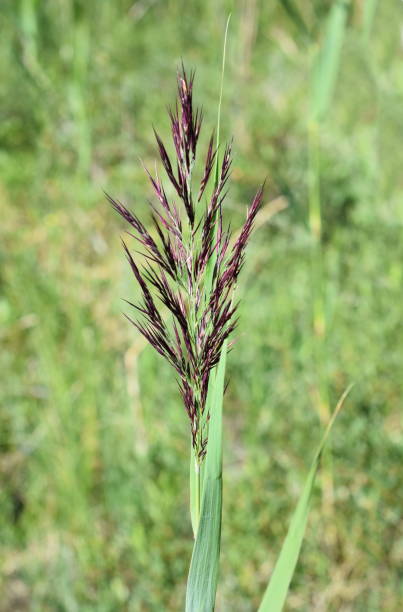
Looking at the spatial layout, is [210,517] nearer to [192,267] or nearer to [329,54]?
[192,267]

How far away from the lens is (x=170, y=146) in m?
3.25

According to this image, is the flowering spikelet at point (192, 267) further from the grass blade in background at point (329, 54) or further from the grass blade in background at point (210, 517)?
the grass blade in background at point (329, 54)

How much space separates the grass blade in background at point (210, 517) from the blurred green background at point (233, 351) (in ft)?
1.66

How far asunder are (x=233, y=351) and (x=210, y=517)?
1730mm

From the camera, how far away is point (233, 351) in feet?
8.15

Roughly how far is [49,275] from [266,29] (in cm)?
215

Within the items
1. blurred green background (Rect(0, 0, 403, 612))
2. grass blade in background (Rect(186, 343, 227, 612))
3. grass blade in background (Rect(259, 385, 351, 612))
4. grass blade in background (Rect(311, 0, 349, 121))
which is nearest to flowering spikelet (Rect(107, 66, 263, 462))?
grass blade in background (Rect(186, 343, 227, 612))

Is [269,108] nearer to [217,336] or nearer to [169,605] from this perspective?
[169,605]

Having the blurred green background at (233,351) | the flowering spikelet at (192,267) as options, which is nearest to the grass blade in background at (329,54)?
the blurred green background at (233,351)

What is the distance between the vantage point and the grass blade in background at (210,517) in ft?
2.47

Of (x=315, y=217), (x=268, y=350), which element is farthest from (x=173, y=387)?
(x=315, y=217)

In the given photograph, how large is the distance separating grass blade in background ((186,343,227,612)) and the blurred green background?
0.50 meters

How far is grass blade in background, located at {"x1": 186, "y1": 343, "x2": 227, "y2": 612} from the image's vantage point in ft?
2.47

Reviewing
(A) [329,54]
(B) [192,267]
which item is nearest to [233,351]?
(A) [329,54]
